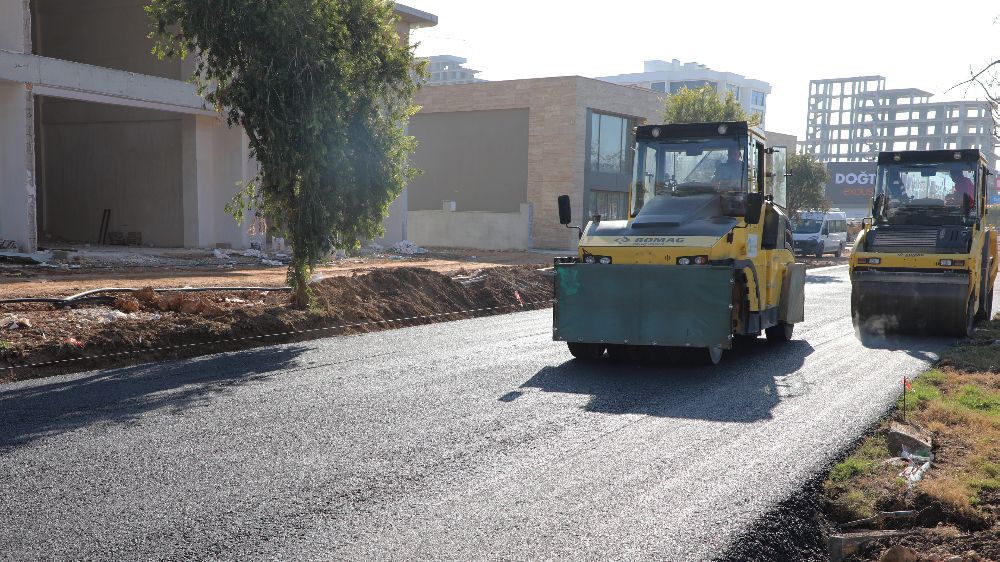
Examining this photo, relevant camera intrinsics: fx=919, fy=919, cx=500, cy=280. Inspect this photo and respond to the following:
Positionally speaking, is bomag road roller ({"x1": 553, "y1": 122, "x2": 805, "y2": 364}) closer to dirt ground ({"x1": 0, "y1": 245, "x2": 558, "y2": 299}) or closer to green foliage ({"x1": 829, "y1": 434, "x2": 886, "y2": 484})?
green foliage ({"x1": 829, "y1": 434, "x2": 886, "y2": 484})

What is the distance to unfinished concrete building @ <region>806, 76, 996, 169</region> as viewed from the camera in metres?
148

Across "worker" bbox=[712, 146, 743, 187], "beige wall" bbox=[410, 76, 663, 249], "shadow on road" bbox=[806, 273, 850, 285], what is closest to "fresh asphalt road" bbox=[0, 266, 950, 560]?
"worker" bbox=[712, 146, 743, 187]

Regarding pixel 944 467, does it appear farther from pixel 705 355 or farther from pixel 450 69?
pixel 450 69

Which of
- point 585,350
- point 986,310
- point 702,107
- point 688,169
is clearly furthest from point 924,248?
point 702,107

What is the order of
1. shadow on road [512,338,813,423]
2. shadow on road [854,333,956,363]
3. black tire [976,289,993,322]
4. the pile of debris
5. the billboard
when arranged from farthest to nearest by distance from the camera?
the billboard → black tire [976,289,993,322] → shadow on road [854,333,956,363] → shadow on road [512,338,813,423] → the pile of debris

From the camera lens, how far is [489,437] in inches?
293

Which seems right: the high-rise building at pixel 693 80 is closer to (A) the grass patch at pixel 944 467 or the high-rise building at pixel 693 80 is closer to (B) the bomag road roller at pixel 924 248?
(B) the bomag road roller at pixel 924 248

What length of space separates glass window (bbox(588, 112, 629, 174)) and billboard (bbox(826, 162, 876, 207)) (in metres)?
70.8

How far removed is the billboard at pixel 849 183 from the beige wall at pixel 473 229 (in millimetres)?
75647

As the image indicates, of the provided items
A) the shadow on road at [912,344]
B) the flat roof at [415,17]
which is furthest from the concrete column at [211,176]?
the shadow on road at [912,344]

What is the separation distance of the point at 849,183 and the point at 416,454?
112 metres

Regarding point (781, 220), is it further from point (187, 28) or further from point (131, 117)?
point (131, 117)

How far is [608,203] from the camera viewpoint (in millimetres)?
44188

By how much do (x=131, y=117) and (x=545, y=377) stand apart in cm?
2441
